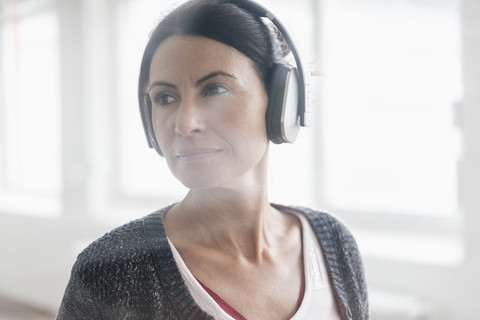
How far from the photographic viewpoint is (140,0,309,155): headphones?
585 millimetres

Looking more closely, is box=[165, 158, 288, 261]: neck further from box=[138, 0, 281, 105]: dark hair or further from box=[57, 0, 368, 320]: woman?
box=[138, 0, 281, 105]: dark hair

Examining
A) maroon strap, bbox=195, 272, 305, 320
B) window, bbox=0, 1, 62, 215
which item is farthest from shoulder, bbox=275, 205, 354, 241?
window, bbox=0, 1, 62, 215

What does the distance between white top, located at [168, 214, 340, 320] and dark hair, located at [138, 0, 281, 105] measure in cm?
22

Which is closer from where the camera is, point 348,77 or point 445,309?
point 445,309

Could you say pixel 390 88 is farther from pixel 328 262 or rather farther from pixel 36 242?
pixel 36 242

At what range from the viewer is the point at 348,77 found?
1360 millimetres

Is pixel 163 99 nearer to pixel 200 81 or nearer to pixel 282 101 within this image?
pixel 200 81

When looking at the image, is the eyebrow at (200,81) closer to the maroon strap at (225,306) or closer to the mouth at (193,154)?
the mouth at (193,154)

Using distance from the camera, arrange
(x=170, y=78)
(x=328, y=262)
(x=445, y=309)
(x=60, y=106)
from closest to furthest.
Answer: (x=170, y=78)
(x=328, y=262)
(x=60, y=106)
(x=445, y=309)

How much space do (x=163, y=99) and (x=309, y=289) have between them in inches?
12.8

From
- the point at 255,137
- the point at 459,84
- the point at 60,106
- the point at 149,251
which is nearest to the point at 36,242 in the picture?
the point at 60,106

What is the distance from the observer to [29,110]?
2.96 feet

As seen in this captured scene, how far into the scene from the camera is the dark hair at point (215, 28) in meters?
0.54

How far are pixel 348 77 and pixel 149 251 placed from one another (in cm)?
92
